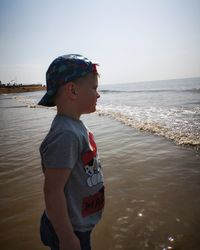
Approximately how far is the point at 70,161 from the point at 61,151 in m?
0.08

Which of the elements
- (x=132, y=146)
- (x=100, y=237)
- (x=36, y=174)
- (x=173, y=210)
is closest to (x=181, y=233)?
(x=173, y=210)

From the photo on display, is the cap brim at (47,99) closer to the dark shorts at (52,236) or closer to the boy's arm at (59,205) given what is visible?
the boy's arm at (59,205)

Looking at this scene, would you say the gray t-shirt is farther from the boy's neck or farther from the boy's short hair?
the boy's short hair

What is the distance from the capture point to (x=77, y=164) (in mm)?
1473

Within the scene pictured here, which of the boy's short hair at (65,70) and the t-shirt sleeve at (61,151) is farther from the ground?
the boy's short hair at (65,70)

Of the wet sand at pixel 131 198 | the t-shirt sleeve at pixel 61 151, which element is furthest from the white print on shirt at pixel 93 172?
the wet sand at pixel 131 198

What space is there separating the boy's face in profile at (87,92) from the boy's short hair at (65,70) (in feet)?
0.14

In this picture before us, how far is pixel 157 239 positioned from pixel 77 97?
2194 mm

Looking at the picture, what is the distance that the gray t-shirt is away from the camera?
1.32 meters

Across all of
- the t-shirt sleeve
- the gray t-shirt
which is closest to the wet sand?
the gray t-shirt

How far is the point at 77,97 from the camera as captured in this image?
1551 mm

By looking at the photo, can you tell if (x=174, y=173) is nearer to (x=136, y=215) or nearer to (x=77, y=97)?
(x=136, y=215)

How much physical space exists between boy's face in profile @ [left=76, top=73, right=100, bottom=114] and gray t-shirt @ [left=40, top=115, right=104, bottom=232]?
14 centimetres

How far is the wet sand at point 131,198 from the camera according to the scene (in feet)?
9.27
